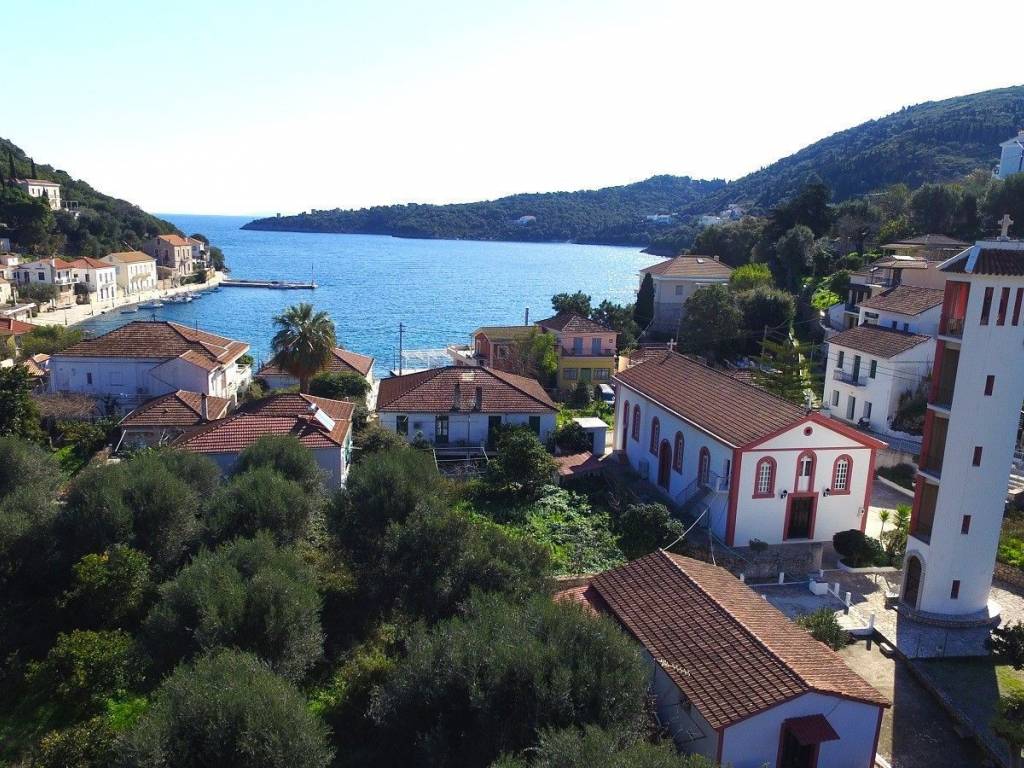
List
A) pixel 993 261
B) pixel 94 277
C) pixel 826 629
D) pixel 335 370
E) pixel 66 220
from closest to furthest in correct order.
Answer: pixel 826 629, pixel 993 261, pixel 335 370, pixel 94 277, pixel 66 220

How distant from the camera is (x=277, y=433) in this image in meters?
30.0

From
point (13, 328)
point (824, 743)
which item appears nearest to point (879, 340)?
point (824, 743)

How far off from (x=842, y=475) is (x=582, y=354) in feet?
85.2

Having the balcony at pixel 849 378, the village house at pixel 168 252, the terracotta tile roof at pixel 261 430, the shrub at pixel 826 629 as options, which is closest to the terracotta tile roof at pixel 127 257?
the village house at pixel 168 252

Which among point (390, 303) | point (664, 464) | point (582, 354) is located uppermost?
point (582, 354)

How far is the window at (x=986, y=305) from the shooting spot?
67.6ft

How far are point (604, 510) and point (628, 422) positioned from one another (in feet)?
21.3

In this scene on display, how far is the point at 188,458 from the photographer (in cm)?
2558

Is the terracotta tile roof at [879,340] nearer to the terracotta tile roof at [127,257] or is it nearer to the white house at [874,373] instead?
the white house at [874,373]

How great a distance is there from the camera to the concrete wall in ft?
47.5

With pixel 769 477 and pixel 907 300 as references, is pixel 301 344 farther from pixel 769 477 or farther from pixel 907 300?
pixel 907 300

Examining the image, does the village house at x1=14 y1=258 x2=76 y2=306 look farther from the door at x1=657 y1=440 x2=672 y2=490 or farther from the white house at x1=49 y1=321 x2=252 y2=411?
the door at x1=657 y1=440 x2=672 y2=490

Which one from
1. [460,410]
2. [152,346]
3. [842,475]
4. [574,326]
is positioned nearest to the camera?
[842,475]

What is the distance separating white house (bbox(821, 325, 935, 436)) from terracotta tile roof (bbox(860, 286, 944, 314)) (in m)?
1.55
